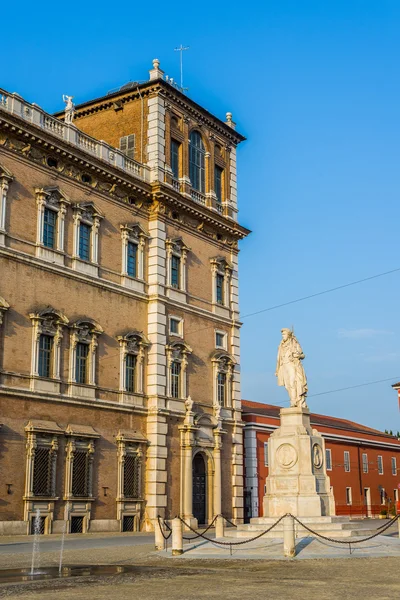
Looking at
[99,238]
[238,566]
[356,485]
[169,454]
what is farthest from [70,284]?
[356,485]

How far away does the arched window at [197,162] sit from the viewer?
42.9 meters

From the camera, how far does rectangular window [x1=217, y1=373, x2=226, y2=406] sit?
41.2m

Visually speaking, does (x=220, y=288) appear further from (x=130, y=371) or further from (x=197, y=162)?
(x=130, y=371)

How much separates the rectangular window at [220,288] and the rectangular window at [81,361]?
11.3 meters

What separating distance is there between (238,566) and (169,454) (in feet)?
61.9

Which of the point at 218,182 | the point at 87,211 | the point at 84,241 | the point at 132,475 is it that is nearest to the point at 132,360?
the point at 132,475

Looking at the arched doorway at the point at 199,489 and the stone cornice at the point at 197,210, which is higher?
the stone cornice at the point at 197,210

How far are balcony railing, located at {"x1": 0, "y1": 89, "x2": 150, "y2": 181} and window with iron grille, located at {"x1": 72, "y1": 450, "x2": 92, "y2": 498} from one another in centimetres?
1358

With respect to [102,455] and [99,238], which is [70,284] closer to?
[99,238]

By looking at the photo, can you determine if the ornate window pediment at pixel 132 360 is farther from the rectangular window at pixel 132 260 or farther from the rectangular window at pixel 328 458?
the rectangular window at pixel 328 458

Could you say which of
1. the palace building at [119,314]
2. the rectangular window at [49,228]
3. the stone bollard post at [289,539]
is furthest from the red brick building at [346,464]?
the stone bollard post at [289,539]

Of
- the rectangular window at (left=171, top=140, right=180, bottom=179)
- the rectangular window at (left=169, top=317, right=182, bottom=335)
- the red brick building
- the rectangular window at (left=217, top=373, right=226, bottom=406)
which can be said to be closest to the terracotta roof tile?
the red brick building

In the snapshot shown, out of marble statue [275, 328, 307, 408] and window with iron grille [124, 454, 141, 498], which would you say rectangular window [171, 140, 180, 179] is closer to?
window with iron grille [124, 454, 141, 498]

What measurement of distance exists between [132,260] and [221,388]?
915 centimetres
